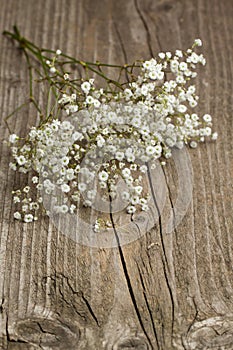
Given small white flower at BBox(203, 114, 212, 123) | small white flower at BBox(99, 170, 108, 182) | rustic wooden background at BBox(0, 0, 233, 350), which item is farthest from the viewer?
small white flower at BBox(203, 114, 212, 123)

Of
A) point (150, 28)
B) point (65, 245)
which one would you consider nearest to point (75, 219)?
point (65, 245)

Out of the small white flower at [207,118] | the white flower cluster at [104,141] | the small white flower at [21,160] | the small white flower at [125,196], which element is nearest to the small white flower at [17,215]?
the white flower cluster at [104,141]

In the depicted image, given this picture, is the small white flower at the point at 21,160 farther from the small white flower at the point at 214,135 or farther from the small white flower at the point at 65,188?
the small white flower at the point at 214,135

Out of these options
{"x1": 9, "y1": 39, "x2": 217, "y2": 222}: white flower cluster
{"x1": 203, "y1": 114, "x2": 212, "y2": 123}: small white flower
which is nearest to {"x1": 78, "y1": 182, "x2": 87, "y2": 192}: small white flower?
{"x1": 9, "y1": 39, "x2": 217, "y2": 222}: white flower cluster

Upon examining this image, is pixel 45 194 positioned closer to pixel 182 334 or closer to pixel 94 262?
pixel 94 262

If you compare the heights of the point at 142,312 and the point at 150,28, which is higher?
the point at 150,28

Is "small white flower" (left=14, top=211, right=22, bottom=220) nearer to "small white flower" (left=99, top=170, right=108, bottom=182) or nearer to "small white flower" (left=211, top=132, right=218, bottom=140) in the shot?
"small white flower" (left=99, top=170, right=108, bottom=182)

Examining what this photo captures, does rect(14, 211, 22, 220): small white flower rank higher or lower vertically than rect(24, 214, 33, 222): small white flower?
higher

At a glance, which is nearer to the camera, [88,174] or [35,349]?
[35,349]
